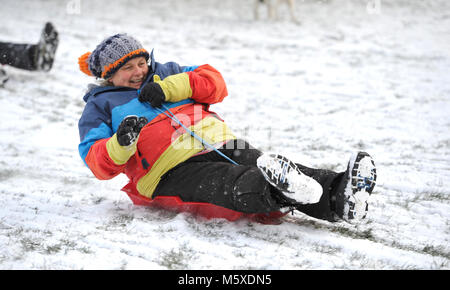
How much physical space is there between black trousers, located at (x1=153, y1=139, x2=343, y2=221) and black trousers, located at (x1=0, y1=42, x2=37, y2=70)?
368cm

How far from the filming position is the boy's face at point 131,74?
94.7 inches

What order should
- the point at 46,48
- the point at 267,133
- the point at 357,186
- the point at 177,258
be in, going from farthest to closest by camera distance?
the point at 46,48 < the point at 267,133 < the point at 357,186 < the point at 177,258

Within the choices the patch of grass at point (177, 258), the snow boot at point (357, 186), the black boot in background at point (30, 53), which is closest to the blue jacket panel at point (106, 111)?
the patch of grass at point (177, 258)

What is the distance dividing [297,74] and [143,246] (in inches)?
180

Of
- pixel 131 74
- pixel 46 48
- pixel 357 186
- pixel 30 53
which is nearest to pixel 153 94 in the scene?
pixel 131 74

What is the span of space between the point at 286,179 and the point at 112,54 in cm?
124

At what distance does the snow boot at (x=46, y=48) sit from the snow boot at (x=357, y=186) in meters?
4.41

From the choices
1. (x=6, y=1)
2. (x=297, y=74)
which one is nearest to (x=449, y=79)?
(x=297, y=74)

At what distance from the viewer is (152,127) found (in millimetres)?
2236

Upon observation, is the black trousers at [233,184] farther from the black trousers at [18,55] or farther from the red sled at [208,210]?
the black trousers at [18,55]

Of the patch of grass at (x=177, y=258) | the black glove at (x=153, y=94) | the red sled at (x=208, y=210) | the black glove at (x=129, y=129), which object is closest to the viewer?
the patch of grass at (x=177, y=258)

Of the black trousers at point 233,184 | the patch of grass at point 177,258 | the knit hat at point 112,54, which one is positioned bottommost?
the patch of grass at point 177,258

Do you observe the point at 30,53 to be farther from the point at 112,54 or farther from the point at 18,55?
the point at 112,54

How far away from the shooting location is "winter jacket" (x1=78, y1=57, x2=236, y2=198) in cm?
217
